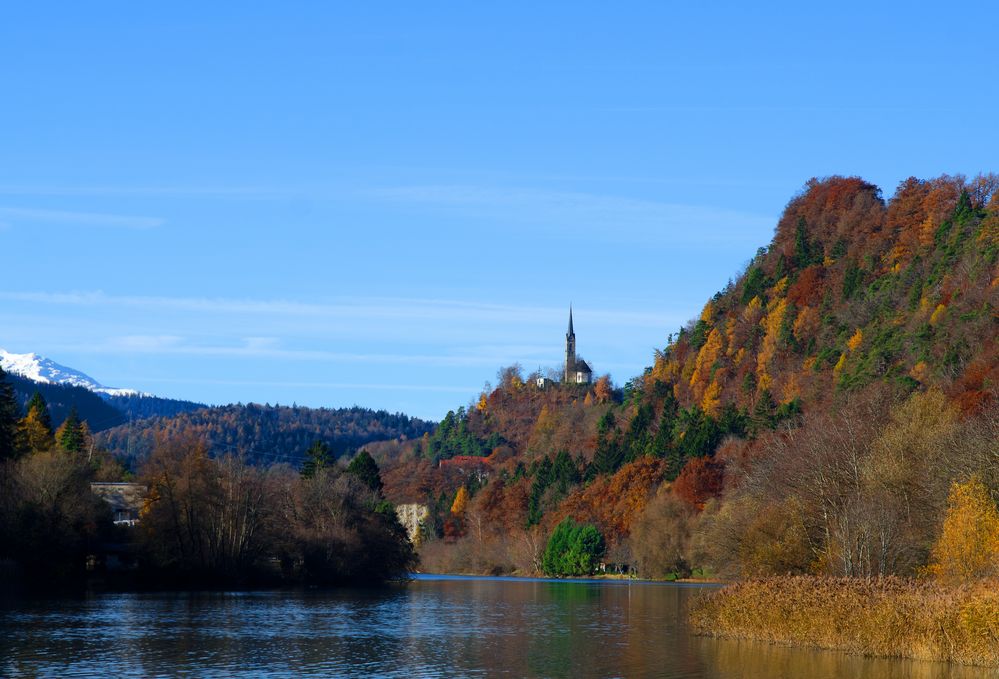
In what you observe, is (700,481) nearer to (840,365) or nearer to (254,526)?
(840,365)

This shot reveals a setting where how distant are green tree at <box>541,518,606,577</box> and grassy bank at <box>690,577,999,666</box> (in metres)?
114

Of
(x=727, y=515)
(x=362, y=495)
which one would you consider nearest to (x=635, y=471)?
(x=362, y=495)

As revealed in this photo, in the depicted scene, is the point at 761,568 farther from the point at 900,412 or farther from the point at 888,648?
the point at 888,648

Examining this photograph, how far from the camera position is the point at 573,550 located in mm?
180625

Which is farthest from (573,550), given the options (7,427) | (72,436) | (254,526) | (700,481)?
(7,427)

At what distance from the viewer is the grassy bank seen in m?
49.0

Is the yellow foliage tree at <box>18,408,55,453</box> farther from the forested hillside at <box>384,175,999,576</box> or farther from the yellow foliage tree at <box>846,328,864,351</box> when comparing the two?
the yellow foliage tree at <box>846,328,864,351</box>

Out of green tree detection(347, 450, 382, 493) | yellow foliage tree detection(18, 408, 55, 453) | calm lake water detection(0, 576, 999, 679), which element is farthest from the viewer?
green tree detection(347, 450, 382, 493)

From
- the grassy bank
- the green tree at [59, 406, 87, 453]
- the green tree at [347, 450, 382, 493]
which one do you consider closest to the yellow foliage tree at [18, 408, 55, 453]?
the green tree at [59, 406, 87, 453]

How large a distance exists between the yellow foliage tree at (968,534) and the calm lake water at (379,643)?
15.2 metres

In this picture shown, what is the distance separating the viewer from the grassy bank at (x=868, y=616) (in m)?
49.0

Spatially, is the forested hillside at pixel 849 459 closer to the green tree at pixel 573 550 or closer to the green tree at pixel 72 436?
the green tree at pixel 573 550

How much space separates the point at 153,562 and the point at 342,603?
28.8 meters

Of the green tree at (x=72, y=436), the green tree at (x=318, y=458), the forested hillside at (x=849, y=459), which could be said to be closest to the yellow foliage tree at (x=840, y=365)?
the forested hillside at (x=849, y=459)
